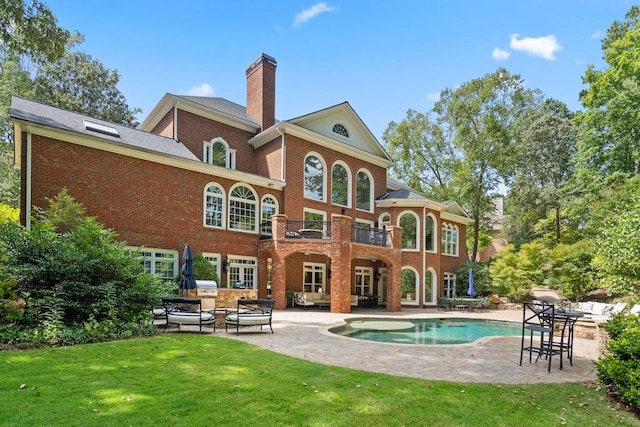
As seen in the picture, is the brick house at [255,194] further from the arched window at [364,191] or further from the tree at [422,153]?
the tree at [422,153]

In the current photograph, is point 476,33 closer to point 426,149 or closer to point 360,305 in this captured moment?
point 360,305

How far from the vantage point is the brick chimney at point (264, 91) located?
2278 centimetres

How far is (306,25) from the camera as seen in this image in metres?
14.7

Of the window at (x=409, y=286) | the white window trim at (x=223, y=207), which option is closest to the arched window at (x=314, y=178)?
the white window trim at (x=223, y=207)

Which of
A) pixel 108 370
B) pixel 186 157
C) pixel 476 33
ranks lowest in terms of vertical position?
pixel 108 370

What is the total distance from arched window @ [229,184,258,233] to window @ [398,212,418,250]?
9673 millimetres

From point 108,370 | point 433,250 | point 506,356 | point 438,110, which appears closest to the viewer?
point 108,370

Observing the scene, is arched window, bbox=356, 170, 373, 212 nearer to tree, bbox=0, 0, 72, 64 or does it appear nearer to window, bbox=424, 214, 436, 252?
window, bbox=424, 214, 436, 252

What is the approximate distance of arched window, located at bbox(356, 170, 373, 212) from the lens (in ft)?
79.6

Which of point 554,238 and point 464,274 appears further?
point 554,238

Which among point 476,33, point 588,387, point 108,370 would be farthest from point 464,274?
point 108,370

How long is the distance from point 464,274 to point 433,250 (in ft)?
14.2

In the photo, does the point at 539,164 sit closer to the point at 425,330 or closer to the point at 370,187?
the point at 370,187

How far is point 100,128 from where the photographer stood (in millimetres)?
15562
